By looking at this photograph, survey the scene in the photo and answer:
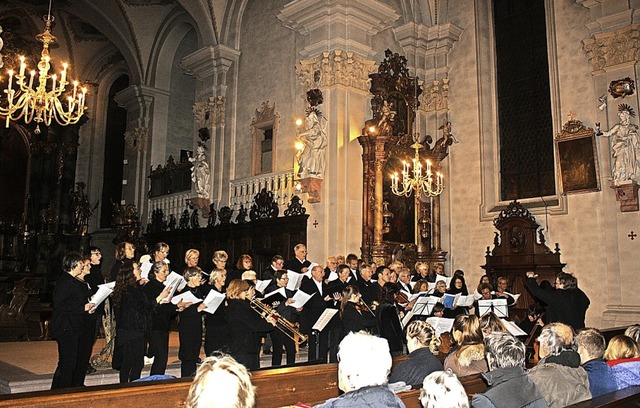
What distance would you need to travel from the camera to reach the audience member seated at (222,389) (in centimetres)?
204

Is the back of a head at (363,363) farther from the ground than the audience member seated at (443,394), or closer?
farther from the ground

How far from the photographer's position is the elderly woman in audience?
6.56 metres

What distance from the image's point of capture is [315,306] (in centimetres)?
840

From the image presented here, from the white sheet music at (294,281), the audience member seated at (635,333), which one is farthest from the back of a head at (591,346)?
the white sheet music at (294,281)

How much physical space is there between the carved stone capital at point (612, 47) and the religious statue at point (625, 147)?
1.02 meters

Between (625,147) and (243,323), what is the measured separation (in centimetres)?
892

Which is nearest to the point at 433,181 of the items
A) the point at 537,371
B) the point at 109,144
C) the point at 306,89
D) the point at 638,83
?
the point at 306,89

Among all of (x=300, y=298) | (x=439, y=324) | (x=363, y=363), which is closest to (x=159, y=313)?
(x=300, y=298)

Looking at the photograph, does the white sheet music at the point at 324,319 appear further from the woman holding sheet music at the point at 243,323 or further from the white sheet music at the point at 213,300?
the white sheet music at the point at 213,300

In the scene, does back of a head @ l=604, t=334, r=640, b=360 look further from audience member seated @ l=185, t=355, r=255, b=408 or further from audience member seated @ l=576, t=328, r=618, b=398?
audience member seated @ l=185, t=355, r=255, b=408

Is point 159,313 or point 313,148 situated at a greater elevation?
point 313,148

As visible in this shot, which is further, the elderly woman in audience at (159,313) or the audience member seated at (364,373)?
the elderly woman in audience at (159,313)

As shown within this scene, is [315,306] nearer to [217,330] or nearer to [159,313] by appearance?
[217,330]

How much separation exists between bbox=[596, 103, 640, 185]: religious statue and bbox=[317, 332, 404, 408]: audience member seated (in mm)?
10368
